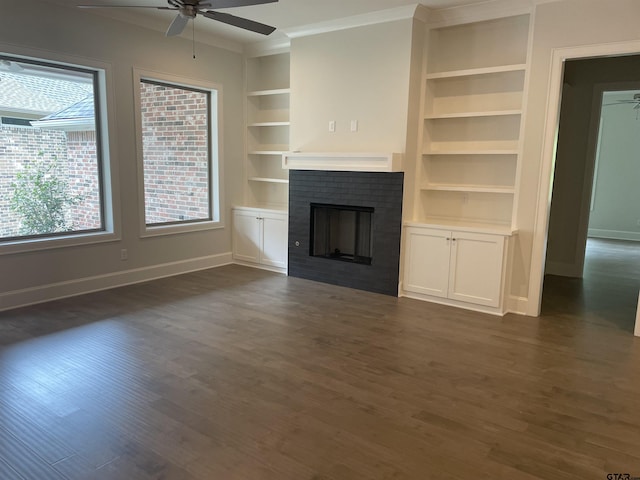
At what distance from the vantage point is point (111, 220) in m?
5.03

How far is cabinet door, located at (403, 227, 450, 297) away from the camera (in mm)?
4668

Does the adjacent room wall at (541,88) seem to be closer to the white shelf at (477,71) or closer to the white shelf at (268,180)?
the white shelf at (477,71)

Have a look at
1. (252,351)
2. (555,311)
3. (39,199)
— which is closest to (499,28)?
(555,311)

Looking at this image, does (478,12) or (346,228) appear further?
(346,228)

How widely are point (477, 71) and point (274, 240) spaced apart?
10.2ft

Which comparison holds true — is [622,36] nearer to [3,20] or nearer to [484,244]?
[484,244]

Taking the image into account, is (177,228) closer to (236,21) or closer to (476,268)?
(236,21)

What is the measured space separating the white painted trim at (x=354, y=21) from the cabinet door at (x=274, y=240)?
7.20 ft

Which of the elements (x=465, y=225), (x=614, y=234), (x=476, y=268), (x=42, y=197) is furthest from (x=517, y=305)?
(x=614, y=234)

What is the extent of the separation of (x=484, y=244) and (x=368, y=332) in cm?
147

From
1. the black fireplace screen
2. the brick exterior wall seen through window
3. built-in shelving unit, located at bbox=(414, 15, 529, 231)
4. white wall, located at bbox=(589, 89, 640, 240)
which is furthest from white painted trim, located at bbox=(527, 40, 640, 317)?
white wall, located at bbox=(589, 89, 640, 240)

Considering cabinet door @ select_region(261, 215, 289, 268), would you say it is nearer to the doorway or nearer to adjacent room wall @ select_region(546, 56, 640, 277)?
the doorway

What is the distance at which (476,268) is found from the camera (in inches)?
176

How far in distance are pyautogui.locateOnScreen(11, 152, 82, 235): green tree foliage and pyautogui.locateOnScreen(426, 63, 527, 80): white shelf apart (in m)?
3.96
